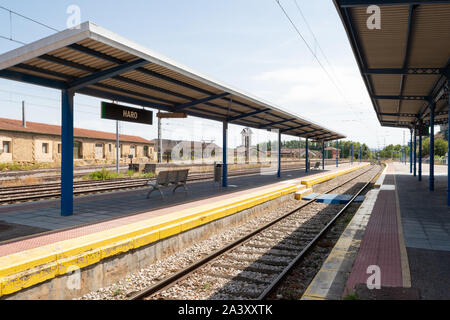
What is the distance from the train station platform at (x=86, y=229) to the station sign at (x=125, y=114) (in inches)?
99.4

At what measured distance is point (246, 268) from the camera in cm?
557

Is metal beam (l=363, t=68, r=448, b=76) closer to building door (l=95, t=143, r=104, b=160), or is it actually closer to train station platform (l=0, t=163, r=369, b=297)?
train station platform (l=0, t=163, r=369, b=297)

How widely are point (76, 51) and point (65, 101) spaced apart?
1930 mm

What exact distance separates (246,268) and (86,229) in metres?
3.21

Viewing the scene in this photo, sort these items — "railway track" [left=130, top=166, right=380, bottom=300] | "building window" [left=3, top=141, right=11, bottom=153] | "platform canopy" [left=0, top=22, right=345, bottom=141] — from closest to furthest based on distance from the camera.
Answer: "railway track" [left=130, top=166, right=380, bottom=300], "platform canopy" [left=0, top=22, right=345, bottom=141], "building window" [left=3, top=141, right=11, bottom=153]

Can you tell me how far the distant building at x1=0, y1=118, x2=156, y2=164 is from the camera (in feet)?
101

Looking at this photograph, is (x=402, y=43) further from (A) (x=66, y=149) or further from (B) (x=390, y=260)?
(A) (x=66, y=149)

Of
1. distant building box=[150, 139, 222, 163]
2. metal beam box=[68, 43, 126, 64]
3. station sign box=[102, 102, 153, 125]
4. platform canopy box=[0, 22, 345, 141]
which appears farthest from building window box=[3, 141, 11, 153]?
metal beam box=[68, 43, 126, 64]

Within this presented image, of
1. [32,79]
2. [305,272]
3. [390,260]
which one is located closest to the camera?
A: [390,260]

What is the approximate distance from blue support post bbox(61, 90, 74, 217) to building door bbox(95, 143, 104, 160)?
3583cm

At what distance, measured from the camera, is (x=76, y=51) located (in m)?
6.11

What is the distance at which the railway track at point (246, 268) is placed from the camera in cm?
459

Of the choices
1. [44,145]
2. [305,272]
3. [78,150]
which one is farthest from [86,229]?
[78,150]
